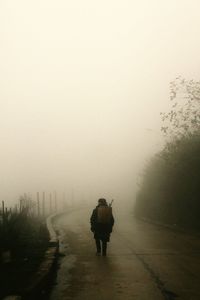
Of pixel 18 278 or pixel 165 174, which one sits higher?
pixel 165 174

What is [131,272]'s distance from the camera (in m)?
12.7

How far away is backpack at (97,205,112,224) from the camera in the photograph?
17.3m

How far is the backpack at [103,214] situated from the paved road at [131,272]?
1.08 m

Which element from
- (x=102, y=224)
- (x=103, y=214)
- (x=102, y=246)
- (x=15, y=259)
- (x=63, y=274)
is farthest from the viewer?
(x=103, y=214)

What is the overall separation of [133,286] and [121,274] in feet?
5.85

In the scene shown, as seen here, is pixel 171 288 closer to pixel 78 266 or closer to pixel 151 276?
pixel 151 276

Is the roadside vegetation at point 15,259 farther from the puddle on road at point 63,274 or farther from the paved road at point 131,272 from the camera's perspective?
the paved road at point 131,272

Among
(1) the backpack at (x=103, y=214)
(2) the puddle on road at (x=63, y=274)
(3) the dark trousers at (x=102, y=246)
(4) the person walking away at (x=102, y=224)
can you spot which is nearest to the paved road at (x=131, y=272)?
(2) the puddle on road at (x=63, y=274)

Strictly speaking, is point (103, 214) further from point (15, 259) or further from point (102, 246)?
point (15, 259)

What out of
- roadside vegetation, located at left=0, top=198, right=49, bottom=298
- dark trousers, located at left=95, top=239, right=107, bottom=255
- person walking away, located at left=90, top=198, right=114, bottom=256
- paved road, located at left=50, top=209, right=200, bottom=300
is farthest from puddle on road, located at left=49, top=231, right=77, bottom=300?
person walking away, located at left=90, top=198, right=114, bottom=256

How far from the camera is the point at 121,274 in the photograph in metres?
12.5

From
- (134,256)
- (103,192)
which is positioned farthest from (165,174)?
(103,192)

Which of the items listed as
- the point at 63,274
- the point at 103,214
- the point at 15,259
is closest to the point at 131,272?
the point at 63,274

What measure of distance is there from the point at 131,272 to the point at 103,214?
4.76m
